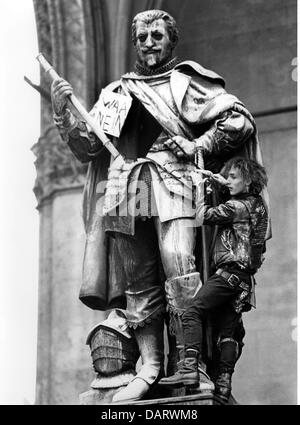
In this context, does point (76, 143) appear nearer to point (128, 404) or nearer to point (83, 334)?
point (128, 404)

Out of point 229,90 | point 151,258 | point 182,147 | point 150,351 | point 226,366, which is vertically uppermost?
point 229,90

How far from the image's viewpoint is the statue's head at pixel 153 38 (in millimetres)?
10086

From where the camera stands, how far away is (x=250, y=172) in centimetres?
970

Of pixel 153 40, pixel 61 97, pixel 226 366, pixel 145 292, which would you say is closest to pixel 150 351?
pixel 145 292

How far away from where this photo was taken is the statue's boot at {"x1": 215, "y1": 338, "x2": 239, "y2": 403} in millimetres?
9406

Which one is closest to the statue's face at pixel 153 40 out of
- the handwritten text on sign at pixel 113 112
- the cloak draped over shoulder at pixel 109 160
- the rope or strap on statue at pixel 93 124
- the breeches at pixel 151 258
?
the cloak draped over shoulder at pixel 109 160

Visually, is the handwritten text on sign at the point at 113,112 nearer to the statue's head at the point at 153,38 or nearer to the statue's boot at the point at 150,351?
the statue's head at the point at 153,38

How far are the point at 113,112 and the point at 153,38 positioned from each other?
20.7 inches

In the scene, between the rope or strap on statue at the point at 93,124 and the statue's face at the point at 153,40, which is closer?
the rope or strap on statue at the point at 93,124

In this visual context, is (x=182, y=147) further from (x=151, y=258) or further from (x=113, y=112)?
(x=151, y=258)

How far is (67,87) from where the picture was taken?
10.0 m

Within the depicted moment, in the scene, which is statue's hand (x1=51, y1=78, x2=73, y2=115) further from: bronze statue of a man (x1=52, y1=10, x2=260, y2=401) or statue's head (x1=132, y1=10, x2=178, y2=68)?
statue's head (x1=132, y1=10, x2=178, y2=68)

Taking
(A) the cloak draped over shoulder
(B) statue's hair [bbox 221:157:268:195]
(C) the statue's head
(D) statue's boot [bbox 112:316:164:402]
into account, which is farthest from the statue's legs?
(C) the statue's head

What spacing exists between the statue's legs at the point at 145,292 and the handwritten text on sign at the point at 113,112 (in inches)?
24.8
